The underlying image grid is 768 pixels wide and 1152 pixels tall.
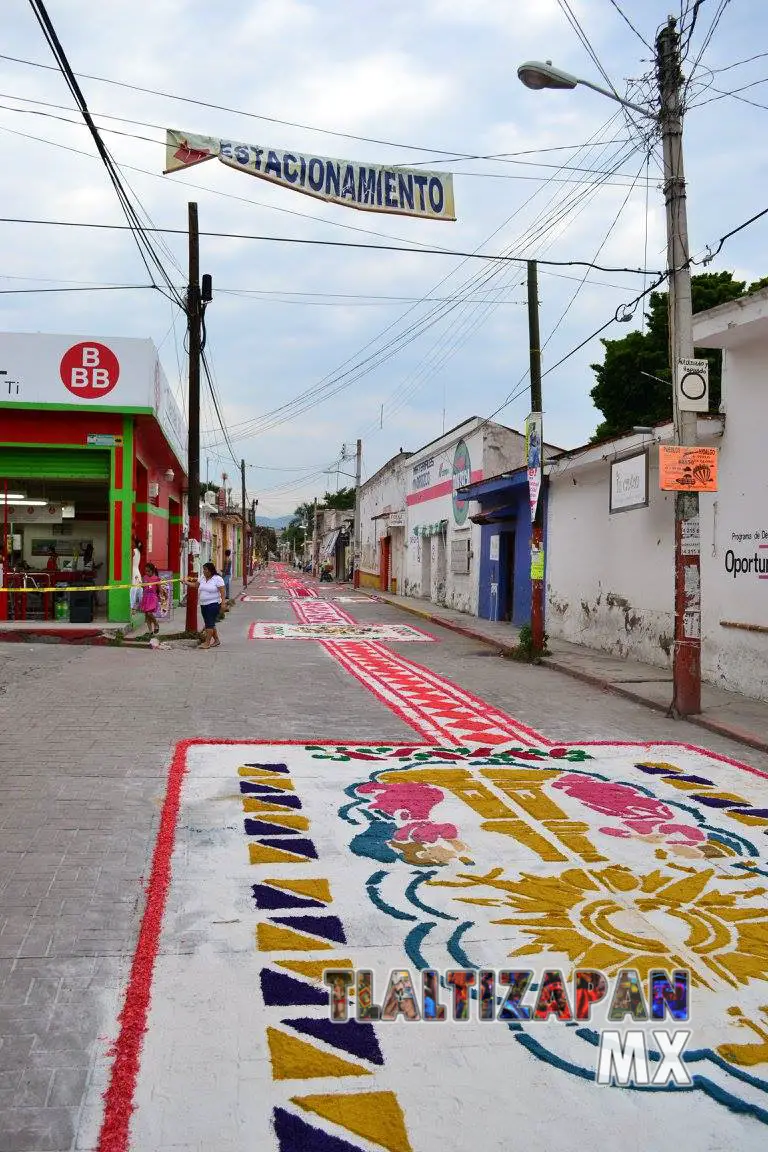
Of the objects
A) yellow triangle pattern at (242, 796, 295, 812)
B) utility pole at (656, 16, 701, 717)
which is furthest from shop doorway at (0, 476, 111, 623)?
yellow triangle pattern at (242, 796, 295, 812)

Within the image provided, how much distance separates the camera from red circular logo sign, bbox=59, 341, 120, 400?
1748 cm

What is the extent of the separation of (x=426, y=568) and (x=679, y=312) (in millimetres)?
24264

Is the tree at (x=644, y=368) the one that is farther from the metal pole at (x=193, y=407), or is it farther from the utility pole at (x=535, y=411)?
the metal pole at (x=193, y=407)

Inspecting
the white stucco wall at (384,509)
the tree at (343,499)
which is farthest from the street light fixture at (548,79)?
the tree at (343,499)

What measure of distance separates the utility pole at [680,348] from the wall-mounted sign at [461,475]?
17507mm

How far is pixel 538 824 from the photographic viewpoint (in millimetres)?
5668

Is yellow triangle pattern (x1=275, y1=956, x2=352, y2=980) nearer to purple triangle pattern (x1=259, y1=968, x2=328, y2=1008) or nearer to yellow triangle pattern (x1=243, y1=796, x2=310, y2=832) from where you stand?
purple triangle pattern (x1=259, y1=968, x2=328, y2=1008)

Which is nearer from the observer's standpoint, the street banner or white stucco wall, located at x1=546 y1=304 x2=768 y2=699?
white stucco wall, located at x1=546 y1=304 x2=768 y2=699

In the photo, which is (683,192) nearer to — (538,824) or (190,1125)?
(538,824)

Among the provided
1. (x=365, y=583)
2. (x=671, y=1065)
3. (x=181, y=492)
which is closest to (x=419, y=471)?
(x=181, y=492)

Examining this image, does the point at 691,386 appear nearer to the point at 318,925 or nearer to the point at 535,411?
the point at 535,411

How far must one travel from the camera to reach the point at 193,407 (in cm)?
1744

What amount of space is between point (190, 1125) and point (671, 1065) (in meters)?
1.61

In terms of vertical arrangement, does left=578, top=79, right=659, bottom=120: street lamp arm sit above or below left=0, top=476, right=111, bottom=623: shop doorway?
above
